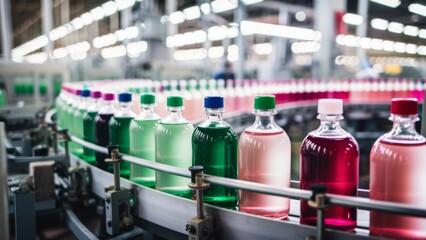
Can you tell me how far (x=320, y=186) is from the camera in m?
0.60

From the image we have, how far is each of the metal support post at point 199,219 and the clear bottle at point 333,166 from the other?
19cm

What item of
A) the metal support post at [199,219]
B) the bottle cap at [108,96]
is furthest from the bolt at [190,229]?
the bottle cap at [108,96]

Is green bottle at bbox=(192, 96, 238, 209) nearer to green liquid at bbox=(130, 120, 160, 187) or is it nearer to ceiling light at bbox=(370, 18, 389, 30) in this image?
green liquid at bbox=(130, 120, 160, 187)

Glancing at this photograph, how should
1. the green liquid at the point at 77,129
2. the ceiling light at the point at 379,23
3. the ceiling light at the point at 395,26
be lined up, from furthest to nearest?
the ceiling light at the point at 395,26 → the ceiling light at the point at 379,23 → the green liquid at the point at 77,129

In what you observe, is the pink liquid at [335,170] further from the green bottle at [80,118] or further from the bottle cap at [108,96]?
the green bottle at [80,118]

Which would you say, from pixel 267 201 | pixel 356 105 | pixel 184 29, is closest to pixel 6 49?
pixel 356 105

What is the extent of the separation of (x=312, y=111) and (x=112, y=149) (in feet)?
8.89

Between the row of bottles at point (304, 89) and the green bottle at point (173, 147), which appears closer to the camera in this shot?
the green bottle at point (173, 147)

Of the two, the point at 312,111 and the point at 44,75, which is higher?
the point at 44,75

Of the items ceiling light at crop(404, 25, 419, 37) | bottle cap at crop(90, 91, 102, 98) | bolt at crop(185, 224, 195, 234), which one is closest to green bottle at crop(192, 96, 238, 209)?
bolt at crop(185, 224, 195, 234)

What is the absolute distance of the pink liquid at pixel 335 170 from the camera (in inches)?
28.2

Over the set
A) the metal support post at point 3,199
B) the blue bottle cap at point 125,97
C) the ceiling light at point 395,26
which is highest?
the ceiling light at point 395,26

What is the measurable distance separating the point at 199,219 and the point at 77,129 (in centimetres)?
99

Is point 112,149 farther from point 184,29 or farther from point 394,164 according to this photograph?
point 184,29
